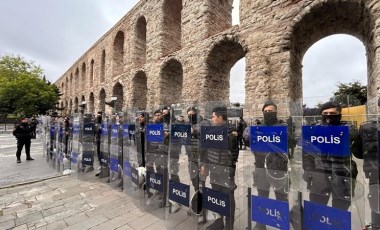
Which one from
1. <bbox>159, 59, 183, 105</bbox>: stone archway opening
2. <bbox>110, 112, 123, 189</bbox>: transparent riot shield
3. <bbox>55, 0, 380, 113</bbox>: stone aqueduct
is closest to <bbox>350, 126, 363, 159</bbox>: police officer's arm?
<bbox>55, 0, 380, 113</bbox>: stone aqueduct

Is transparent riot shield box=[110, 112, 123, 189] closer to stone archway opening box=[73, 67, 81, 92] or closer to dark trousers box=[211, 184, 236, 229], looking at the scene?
dark trousers box=[211, 184, 236, 229]

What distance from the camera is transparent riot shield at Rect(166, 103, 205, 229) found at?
2931 millimetres

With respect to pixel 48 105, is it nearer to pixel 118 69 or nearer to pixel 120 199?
pixel 118 69

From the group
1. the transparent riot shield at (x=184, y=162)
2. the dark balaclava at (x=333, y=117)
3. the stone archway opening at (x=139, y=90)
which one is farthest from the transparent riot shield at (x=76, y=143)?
the stone archway opening at (x=139, y=90)

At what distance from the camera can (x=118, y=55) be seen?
1845cm

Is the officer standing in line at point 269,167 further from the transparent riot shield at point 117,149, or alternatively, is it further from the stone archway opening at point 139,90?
the stone archway opening at point 139,90

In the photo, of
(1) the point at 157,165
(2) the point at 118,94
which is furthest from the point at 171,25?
(1) the point at 157,165

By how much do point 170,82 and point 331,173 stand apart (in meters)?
11.5

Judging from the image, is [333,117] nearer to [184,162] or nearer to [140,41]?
[184,162]

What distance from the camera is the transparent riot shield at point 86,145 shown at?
5.53 m

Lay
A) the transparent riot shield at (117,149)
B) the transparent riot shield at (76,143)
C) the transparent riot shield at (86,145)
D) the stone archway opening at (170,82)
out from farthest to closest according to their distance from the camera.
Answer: the stone archway opening at (170,82) → the transparent riot shield at (76,143) → the transparent riot shield at (86,145) → the transparent riot shield at (117,149)

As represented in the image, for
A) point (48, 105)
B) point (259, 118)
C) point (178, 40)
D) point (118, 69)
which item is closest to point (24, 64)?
point (48, 105)

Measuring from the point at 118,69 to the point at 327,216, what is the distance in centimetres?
1835

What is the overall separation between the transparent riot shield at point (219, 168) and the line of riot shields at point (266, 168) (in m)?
0.01
